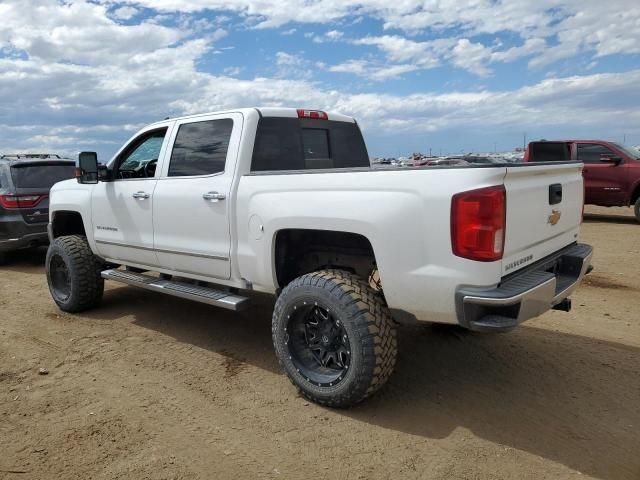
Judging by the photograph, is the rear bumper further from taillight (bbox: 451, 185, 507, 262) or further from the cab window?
the cab window

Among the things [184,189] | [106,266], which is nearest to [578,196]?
[184,189]

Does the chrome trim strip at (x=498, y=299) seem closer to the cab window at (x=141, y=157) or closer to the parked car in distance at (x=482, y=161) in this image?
the parked car in distance at (x=482, y=161)

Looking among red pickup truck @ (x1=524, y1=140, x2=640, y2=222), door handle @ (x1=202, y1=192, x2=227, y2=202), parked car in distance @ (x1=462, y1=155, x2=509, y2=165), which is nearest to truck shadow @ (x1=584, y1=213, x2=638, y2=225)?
red pickup truck @ (x1=524, y1=140, x2=640, y2=222)

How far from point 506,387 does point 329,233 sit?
1.71 metres

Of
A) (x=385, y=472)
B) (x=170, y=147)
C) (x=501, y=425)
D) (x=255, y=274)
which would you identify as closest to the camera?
(x=385, y=472)

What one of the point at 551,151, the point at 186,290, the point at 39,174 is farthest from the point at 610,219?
the point at 39,174

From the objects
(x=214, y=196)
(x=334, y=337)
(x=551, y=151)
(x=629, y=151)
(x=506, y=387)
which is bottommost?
(x=506, y=387)

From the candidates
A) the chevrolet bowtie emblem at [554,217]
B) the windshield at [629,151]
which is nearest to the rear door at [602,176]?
the windshield at [629,151]

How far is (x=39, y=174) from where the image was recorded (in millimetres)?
8805

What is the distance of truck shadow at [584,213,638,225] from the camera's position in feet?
42.2

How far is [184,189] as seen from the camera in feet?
14.5

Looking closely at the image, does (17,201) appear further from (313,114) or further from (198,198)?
(313,114)

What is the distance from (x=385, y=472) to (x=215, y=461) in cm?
94

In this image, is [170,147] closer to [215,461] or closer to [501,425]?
[215,461]
